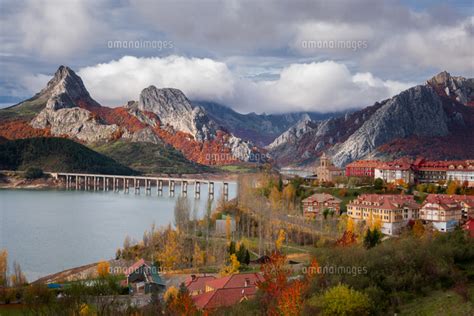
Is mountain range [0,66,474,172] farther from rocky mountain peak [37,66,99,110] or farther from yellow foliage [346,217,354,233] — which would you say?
yellow foliage [346,217,354,233]

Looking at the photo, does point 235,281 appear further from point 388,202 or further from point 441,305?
point 388,202

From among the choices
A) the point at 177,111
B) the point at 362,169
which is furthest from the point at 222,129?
the point at 362,169

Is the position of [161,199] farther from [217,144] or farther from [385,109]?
[217,144]

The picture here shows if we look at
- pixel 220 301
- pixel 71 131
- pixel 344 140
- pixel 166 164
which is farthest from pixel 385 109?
pixel 220 301

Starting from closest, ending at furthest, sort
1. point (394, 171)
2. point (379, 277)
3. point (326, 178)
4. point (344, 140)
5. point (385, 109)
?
point (379, 277)
point (394, 171)
point (326, 178)
point (385, 109)
point (344, 140)

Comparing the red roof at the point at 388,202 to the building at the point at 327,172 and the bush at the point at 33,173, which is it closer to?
the building at the point at 327,172

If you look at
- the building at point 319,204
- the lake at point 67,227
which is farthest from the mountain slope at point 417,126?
the building at point 319,204
